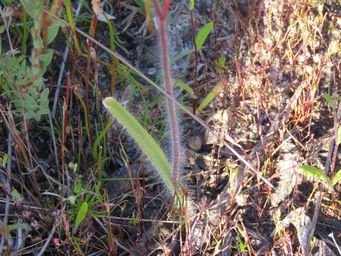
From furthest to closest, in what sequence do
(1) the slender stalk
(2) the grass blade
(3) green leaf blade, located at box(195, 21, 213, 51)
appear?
(3) green leaf blade, located at box(195, 21, 213, 51)
(2) the grass blade
(1) the slender stalk

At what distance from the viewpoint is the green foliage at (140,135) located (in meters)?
1.21

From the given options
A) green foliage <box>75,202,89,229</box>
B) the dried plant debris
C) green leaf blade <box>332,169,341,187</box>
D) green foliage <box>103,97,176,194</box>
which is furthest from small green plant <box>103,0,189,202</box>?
green leaf blade <box>332,169,341,187</box>

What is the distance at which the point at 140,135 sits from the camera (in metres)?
1.25

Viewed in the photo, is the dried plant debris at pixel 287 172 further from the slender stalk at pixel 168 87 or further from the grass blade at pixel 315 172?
the slender stalk at pixel 168 87

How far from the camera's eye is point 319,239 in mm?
1393

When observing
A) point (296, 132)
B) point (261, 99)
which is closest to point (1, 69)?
point (261, 99)

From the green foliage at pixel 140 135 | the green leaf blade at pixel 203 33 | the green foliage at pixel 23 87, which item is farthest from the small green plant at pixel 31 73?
the green leaf blade at pixel 203 33

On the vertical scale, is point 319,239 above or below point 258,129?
below

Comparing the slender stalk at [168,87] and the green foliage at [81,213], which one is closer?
the slender stalk at [168,87]

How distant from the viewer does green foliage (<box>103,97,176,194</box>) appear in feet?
3.98

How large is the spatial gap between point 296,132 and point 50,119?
79cm

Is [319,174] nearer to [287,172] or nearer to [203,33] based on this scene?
[287,172]

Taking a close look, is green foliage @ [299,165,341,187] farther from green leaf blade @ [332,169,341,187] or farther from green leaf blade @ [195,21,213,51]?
green leaf blade @ [195,21,213,51]

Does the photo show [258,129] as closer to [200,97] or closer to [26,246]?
[200,97]
